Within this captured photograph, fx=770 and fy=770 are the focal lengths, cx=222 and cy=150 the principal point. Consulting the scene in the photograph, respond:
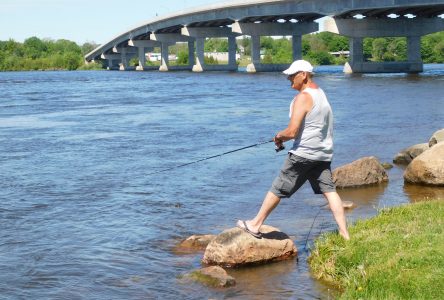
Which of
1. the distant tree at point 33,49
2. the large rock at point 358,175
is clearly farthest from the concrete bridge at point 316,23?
the distant tree at point 33,49

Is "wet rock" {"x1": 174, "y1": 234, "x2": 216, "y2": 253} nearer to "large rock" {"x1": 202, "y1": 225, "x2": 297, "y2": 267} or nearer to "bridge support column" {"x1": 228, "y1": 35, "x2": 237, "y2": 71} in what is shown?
"large rock" {"x1": 202, "y1": 225, "x2": 297, "y2": 267}

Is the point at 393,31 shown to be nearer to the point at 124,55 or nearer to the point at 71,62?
the point at 124,55

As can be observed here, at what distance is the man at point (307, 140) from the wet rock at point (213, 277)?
0.93 metres

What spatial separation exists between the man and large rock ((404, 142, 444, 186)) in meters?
4.93

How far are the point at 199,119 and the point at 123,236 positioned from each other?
19.1 meters

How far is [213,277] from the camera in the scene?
779cm

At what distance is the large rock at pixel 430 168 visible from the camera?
498 inches

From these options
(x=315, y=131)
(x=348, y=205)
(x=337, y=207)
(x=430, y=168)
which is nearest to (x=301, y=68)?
(x=315, y=131)

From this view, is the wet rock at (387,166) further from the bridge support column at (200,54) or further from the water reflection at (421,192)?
the bridge support column at (200,54)

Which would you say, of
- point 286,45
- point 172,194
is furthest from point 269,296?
point 286,45

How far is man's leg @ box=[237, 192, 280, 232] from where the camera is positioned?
8258mm

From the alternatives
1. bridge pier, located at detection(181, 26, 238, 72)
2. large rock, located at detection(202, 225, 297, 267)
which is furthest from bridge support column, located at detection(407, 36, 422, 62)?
large rock, located at detection(202, 225, 297, 267)

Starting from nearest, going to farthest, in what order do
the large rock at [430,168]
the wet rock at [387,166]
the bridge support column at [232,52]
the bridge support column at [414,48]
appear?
the large rock at [430,168] → the wet rock at [387,166] → the bridge support column at [414,48] → the bridge support column at [232,52]

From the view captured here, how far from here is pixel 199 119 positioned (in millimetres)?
29062
